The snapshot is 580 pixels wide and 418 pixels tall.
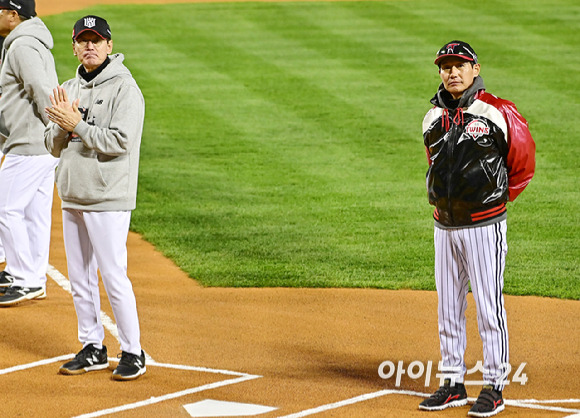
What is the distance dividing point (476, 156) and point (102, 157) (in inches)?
93.0

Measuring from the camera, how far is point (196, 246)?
10.8 metres

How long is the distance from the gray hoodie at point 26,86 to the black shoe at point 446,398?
394 centimetres

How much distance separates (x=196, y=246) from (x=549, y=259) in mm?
3818

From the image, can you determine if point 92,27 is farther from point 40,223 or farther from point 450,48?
point 40,223

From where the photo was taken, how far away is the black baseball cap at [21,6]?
25.8 feet

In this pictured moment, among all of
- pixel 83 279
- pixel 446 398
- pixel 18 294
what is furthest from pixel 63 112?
pixel 446 398

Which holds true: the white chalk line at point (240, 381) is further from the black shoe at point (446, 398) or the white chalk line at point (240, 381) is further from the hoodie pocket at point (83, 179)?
the hoodie pocket at point (83, 179)

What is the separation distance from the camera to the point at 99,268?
6.27m

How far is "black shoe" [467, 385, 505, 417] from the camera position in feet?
18.1

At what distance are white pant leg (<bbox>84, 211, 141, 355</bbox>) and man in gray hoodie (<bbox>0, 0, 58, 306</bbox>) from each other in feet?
6.34

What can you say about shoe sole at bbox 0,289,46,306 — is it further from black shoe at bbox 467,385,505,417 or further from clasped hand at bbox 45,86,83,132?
black shoe at bbox 467,385,505,417

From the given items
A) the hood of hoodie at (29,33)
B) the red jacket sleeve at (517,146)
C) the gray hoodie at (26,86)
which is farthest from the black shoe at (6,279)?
the red jacket sleeve at (517,146)

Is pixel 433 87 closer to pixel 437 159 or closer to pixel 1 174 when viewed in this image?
pixel 1 174

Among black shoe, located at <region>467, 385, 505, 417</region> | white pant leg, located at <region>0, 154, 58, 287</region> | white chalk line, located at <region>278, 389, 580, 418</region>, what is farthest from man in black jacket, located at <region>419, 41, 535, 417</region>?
white pant leg, located at <region>0, 154, 58, 287</region>
